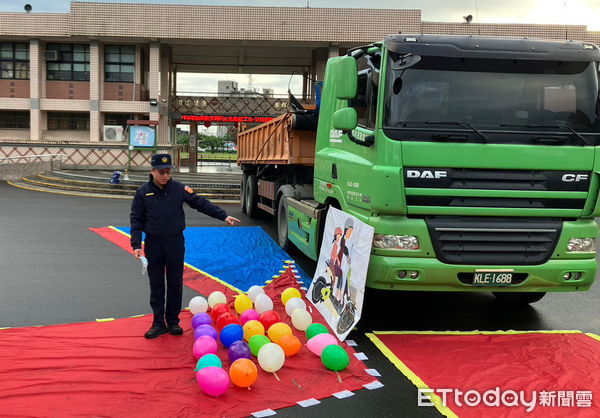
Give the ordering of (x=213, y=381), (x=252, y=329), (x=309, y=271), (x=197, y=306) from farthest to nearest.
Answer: (x=309, y=271), (x=197, y=306), (x=252, y=329), (x=213, y=381)

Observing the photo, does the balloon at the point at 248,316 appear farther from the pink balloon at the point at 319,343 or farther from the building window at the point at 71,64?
the building window at the point at 71,64

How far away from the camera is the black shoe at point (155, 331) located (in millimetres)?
4840

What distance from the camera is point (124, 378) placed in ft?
13.1

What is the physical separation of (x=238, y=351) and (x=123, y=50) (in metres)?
28.9

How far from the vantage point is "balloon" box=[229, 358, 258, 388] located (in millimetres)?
3824

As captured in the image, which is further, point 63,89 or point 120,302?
point 63,89

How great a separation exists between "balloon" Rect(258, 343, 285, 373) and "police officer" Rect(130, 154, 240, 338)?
1198 mm

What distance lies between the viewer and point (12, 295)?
6.22 metres

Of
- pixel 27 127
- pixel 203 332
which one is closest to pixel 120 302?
pixel 203 332

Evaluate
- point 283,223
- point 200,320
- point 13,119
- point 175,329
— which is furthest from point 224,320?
point 13,119

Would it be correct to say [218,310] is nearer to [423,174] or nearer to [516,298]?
[423,174]

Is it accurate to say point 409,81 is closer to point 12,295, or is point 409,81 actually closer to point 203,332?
point 203,332

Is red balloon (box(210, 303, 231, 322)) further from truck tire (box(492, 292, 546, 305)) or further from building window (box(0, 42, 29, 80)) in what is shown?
building window (box(0, 42, 29, 80))

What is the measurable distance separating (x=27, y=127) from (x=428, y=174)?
1240 inches
